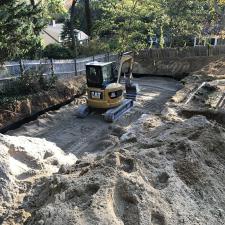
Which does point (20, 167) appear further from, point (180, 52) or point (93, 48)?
point (180, 52)

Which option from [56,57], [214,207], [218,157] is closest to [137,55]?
[56,57]

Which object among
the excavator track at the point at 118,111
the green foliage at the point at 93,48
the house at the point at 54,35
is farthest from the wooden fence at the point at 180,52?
the house at the point at 54,35

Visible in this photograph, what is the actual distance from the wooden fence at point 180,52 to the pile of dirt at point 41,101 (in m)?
6.98

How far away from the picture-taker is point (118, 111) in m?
16.2

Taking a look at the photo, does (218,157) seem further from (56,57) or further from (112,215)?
(56,57)

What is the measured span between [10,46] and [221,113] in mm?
8242

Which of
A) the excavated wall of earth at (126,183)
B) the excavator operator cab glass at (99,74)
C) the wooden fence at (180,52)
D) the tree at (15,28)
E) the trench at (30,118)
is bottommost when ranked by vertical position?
the trench at (30,118)

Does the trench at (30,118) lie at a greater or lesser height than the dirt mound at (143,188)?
lesser

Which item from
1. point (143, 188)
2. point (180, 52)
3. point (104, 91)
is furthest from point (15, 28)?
point (180, 52)

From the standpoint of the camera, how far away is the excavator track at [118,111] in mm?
15719

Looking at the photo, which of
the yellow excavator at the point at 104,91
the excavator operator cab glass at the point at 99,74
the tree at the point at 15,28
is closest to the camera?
the tree at the point at 15,28

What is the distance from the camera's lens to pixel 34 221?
271 inches

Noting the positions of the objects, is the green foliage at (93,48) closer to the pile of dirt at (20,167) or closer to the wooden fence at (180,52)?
the wooden fence at (180,52)

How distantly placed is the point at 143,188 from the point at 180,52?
2015 cm
